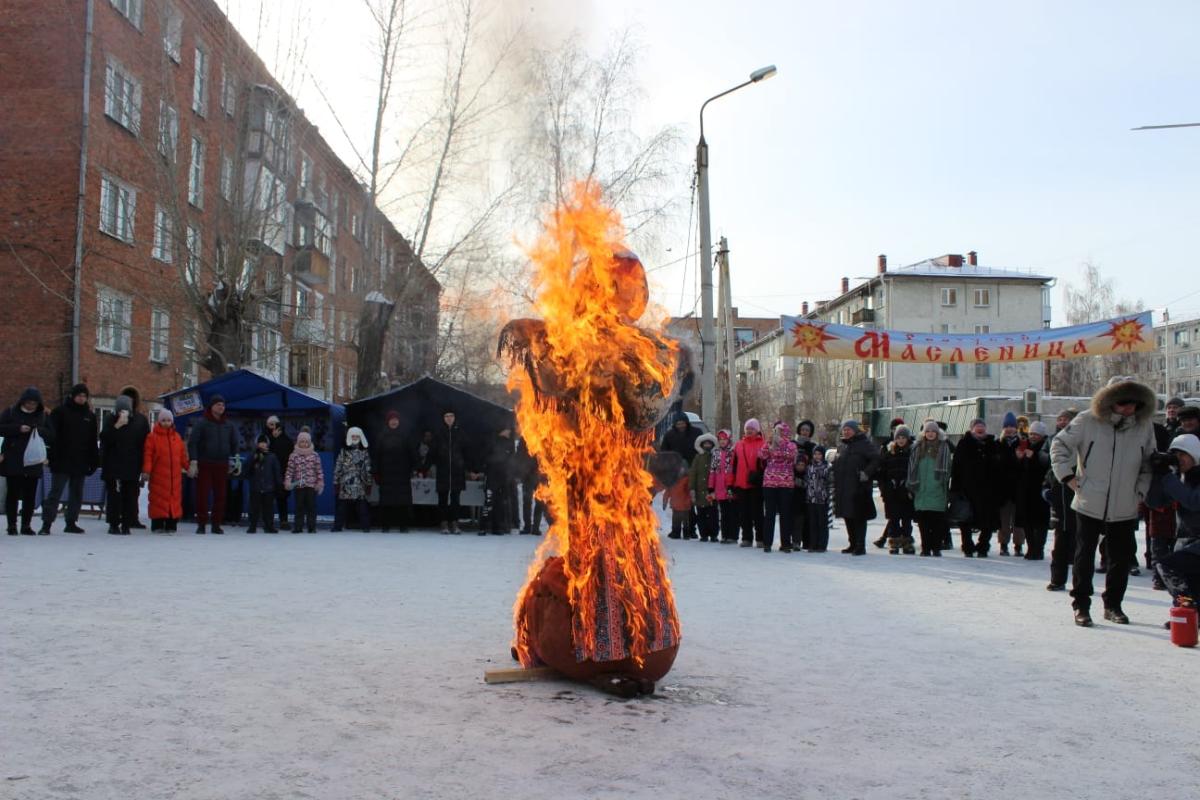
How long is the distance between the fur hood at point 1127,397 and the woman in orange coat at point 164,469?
38.4 feet

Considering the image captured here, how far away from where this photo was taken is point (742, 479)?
14.5 m

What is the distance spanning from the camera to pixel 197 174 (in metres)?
28.1

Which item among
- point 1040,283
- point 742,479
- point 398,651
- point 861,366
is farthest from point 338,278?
point 1040,283

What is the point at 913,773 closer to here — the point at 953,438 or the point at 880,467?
the point at 880,467

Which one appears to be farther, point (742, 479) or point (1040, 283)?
point (1040, 283)

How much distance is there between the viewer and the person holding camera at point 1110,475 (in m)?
7.63

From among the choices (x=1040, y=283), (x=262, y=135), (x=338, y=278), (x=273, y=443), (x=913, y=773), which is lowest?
(x=913, y=773)

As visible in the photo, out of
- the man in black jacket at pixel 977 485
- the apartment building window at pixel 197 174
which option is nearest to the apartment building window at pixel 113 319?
the apartment building window at pixel 197 174

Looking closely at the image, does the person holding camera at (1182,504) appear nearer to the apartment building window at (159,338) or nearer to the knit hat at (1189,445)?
the knit hat at (1189,445)

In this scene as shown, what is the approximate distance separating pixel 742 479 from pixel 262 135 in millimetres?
15635

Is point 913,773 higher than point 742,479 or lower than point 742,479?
lower

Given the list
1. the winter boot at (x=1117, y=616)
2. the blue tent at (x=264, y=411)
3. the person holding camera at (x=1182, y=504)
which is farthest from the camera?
the blue tent at (x=264, y=411)

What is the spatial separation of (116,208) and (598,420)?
24.5m

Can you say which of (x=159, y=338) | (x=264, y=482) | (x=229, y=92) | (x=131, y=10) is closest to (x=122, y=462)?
(x=264, y=482)
